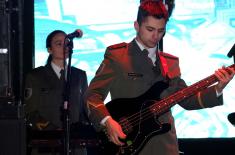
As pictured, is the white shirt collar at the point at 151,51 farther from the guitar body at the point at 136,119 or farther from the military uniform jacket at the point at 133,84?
the guitar body at the point at 136,119

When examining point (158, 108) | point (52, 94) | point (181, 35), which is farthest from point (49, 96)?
point (181, 35)

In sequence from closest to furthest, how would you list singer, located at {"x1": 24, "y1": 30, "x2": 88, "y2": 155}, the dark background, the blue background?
1. the dark background
2. singer, located at {"x1": 24, "y1": 30, "x2": 88, "y2": 155}
3. the blue background

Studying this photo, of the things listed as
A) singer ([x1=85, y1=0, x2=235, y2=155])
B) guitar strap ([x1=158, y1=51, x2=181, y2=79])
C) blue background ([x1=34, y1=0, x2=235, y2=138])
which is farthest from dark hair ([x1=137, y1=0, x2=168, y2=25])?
blue background ([x1=34, y1=0, x2=235, y2=138])

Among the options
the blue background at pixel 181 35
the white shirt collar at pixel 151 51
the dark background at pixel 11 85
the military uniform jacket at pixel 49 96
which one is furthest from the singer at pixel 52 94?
the white shirt collar at pixel 151 51

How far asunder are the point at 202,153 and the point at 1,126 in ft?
11.5

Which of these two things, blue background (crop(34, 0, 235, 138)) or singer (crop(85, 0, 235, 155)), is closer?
singer (crop(85, 0, 235, 155))

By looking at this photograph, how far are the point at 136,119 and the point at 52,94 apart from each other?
158cm

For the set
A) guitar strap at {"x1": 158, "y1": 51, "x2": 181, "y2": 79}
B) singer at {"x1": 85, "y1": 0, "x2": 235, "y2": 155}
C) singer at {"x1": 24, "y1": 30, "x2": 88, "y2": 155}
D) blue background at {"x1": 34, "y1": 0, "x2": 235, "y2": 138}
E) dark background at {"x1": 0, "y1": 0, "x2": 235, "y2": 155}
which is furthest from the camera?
blue background at {"x1": 34, "y1": 0, "x2": 235, "y2": 138}

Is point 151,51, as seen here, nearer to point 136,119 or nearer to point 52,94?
point 136,119

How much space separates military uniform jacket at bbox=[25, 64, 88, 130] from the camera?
183 inches

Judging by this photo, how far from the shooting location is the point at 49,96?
4.75 metres

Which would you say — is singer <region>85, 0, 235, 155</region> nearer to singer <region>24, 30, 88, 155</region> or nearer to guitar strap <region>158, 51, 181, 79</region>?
guitar strap <region>158, 51, 181, 79</region>

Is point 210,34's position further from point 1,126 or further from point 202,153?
point 1,126

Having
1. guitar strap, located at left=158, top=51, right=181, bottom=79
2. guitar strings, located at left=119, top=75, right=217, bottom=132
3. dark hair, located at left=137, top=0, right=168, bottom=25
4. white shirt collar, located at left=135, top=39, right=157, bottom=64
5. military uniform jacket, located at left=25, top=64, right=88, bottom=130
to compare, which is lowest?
military uniform jacket, located at left=25, top=64, right=88, bottom=130
